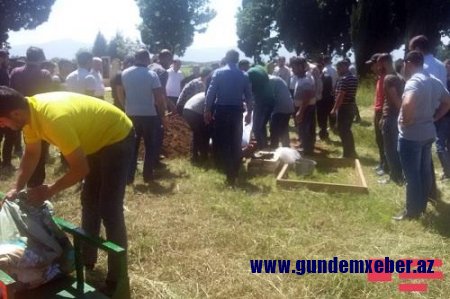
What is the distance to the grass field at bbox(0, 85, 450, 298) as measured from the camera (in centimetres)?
338

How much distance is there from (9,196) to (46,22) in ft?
118

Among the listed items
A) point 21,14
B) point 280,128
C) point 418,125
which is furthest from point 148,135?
point 21,14

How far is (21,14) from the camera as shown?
107 feet

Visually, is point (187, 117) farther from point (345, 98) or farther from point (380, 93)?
point (380, 93)

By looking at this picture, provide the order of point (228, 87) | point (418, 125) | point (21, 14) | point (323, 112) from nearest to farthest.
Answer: point (418, 125), point (228, 87), point (323, 112), point (21, 14)

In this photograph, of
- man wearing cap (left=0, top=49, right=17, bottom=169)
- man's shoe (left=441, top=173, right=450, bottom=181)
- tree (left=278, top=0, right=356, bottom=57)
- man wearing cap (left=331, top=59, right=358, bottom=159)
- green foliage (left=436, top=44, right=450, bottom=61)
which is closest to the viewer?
man's shoe (left=441, top=173, right=450, bottom=181)

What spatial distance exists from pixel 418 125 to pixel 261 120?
344 cm

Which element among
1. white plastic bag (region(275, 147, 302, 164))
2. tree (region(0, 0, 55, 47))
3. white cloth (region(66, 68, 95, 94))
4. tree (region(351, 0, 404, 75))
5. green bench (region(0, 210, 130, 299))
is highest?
tree (region(0, 0, 55, 47))

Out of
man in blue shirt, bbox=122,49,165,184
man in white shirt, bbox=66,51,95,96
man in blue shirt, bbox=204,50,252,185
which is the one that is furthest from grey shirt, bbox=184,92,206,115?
man in white shirt, bbox=66,51,95,96

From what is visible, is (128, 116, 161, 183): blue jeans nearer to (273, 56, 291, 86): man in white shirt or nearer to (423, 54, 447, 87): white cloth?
(423, 54, 447, 87): white cloth

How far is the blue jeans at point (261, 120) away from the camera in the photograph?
7363 mm

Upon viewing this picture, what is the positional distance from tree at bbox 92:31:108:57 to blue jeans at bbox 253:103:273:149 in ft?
157

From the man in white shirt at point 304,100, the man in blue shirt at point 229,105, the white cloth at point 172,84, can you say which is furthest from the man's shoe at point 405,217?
the white cloth at point 172,84

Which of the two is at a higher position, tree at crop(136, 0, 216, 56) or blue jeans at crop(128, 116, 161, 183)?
tree at crop(136, 0, 216, 56)
